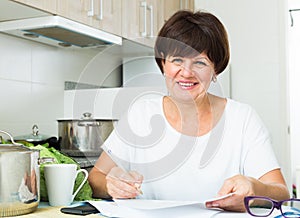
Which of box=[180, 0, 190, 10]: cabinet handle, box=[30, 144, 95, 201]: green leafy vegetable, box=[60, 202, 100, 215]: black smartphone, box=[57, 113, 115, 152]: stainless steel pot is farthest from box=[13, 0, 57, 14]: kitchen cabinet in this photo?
box=[180, 0, 190, 10]: cabinet handle

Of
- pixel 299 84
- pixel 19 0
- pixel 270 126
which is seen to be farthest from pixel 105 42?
pixel 299 84

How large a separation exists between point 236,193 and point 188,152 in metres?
0.39

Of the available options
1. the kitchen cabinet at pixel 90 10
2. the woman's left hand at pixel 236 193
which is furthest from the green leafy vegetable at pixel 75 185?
the kitchen cabinet at pixel 90 10

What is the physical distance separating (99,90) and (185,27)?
1.16 m

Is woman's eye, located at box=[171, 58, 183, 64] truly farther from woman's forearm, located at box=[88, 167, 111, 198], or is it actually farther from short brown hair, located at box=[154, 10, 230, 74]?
woman's forearm, located at box=[88, 167, 111, 198]

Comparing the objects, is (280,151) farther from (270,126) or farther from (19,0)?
(19,0)

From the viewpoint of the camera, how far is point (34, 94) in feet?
6.93

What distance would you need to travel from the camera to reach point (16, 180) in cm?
86

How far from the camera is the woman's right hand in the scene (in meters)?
1.03

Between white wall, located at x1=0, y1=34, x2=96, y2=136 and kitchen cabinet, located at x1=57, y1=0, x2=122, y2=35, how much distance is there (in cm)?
32

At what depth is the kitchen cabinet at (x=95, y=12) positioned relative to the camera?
6.11 feet

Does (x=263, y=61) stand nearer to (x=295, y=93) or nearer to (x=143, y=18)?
(x=143, y=18)

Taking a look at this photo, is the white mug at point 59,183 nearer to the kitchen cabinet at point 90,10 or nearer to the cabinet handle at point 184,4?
the kitchen cabinet at point 90,10

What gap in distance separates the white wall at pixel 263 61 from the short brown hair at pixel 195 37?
1.69 meters
